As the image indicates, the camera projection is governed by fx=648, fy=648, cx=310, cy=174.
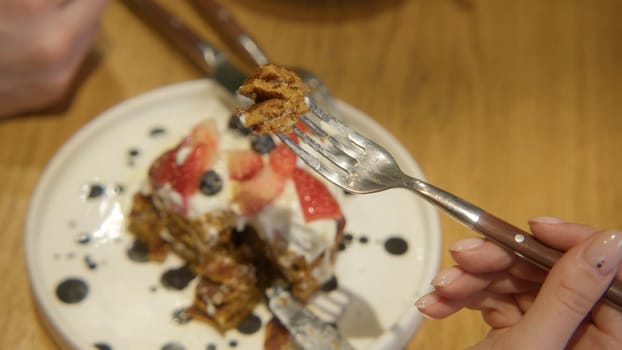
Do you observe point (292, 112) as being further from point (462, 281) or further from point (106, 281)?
point (106, 281)

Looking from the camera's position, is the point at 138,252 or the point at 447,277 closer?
the point at 447,277

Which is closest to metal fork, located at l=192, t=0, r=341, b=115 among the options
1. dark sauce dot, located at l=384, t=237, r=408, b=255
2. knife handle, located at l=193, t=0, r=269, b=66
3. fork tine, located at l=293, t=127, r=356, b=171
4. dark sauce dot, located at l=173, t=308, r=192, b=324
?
knife handle, located at l=193, t=0, r=269, b=66

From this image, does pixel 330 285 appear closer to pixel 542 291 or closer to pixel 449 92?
pixel 542 291

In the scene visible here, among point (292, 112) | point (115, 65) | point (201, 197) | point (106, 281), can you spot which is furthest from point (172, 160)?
point (115, 65)

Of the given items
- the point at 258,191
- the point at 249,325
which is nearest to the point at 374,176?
the point at 258,191

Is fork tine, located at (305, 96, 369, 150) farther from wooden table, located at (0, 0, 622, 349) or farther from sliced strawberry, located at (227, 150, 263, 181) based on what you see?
wooden table, located at (0, 0, 622, 349)

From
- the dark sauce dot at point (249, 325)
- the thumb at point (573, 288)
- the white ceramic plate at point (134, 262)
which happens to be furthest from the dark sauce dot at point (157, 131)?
the thumb at point (573, 288)
